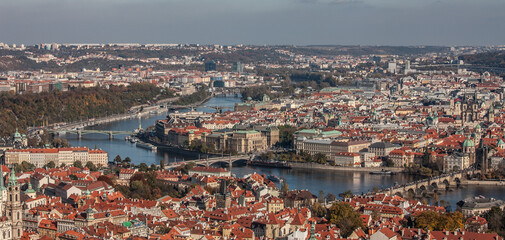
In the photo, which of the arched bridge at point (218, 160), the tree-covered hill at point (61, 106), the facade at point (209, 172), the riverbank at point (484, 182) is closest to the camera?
the facade at point (209, 172)

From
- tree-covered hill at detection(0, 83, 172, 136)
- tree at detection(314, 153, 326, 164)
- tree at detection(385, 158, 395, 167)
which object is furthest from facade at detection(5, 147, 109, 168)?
tree at detection(385, 158, 395, 167)

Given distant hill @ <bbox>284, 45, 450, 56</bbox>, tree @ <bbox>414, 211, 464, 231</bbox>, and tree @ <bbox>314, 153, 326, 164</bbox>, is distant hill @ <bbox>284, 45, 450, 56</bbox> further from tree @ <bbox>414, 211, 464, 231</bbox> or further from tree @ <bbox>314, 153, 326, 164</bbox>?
tree @ <bbox>414, 211, 464, 231</bbox>

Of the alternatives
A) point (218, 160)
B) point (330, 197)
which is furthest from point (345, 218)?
point (218, 160)

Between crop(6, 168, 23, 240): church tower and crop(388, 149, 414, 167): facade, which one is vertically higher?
crop(6, 168, 23, 240): church tower

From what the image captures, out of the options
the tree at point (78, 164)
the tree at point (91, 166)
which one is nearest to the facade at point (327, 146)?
the tree at point (91, 166)

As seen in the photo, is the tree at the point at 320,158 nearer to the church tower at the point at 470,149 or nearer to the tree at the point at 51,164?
the church tower at the point at 470,149

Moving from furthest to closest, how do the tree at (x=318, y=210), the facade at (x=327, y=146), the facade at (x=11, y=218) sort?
the facade at (x=327, y=146)
the tree at (x=318, y=210)
the facade at (x=11, y=218)
